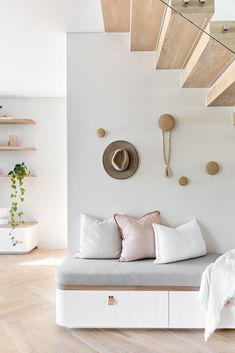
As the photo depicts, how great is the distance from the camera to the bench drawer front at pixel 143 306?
2.76m

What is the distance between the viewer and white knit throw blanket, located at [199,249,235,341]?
2.56 meters

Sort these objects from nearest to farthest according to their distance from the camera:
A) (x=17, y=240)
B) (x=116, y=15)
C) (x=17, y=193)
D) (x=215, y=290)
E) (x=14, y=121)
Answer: (x=215, y=290), (x=116, y=15), (x=17, y=240), (x=14, y=121), (x=17, y=193)

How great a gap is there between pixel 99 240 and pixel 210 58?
72.1 inches

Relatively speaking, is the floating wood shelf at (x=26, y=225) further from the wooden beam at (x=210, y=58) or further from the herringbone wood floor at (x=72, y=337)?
the wooden beam at (x=210, y=58)

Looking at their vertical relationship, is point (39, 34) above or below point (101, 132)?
above

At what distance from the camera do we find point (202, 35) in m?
2.32

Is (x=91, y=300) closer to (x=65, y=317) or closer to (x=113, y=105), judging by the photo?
(x=65, y=317)

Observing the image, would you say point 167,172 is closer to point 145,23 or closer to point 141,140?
point 141,140

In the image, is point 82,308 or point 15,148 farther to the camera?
point 15,148

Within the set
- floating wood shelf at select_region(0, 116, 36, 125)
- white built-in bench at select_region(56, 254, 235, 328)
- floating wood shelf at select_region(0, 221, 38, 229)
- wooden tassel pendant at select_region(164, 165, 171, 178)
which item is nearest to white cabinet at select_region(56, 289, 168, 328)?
white built-in bench at select_region(56, 254, 235, 328)

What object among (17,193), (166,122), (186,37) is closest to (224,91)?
(186,37)

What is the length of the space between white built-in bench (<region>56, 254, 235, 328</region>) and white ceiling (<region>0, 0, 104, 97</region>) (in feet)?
7.41

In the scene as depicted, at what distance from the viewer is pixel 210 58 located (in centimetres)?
240

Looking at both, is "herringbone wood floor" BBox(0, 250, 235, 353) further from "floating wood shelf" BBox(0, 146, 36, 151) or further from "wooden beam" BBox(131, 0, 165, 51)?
"floating wood shelf" BBox(0, 146, 36, 151)
